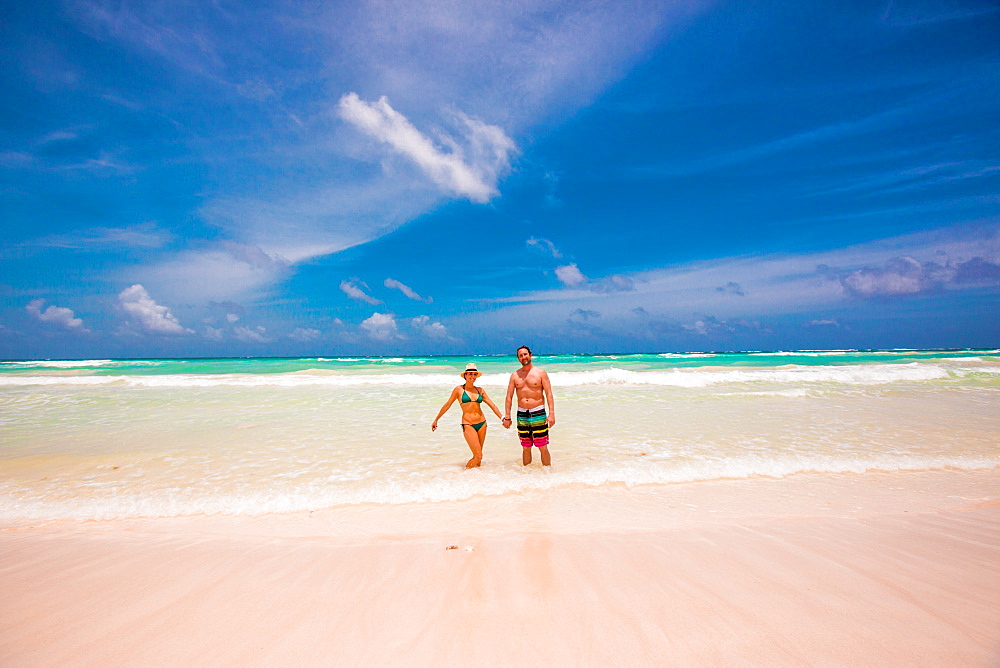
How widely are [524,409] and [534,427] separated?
0.32 metres

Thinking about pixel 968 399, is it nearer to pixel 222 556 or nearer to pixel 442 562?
pixel 442 562

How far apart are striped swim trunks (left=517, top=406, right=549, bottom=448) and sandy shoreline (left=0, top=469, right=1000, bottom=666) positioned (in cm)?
151

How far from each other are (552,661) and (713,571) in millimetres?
1803

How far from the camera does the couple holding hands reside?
659 cm

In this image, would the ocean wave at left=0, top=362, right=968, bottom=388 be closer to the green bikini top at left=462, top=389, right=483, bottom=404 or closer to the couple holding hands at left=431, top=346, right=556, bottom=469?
the couple holding hands at left=431, top=346, right=556, bottom=469

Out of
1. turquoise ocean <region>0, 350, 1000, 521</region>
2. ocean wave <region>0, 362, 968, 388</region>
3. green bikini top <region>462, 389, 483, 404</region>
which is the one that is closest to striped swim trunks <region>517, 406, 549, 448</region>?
turquoise ocean <region>0, 350, 1000, 521</region>

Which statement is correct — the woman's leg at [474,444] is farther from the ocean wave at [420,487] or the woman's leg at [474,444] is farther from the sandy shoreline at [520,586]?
the sandy shoreline at [520,586]

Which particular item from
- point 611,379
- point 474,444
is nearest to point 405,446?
point 474,444

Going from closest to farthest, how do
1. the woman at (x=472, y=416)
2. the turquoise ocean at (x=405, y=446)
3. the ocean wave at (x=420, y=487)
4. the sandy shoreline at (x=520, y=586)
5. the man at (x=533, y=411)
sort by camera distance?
the sandy shoreline at (x=520, y=586) < the ocean wave at (x=420, y=487) < the turquoise ocean at (x=405, y=446) < the man at (x=533, y=411) < the woman at (x=472, y=416)

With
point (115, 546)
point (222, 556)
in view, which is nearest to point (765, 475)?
point (222, 556)

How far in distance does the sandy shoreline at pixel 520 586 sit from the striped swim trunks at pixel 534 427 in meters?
1.51

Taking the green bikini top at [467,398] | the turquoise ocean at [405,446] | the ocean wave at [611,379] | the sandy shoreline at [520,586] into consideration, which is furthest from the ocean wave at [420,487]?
the ocean wave at [611,379]

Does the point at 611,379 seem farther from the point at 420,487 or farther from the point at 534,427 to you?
the point at 420,487

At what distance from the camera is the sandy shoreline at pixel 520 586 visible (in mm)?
2672
